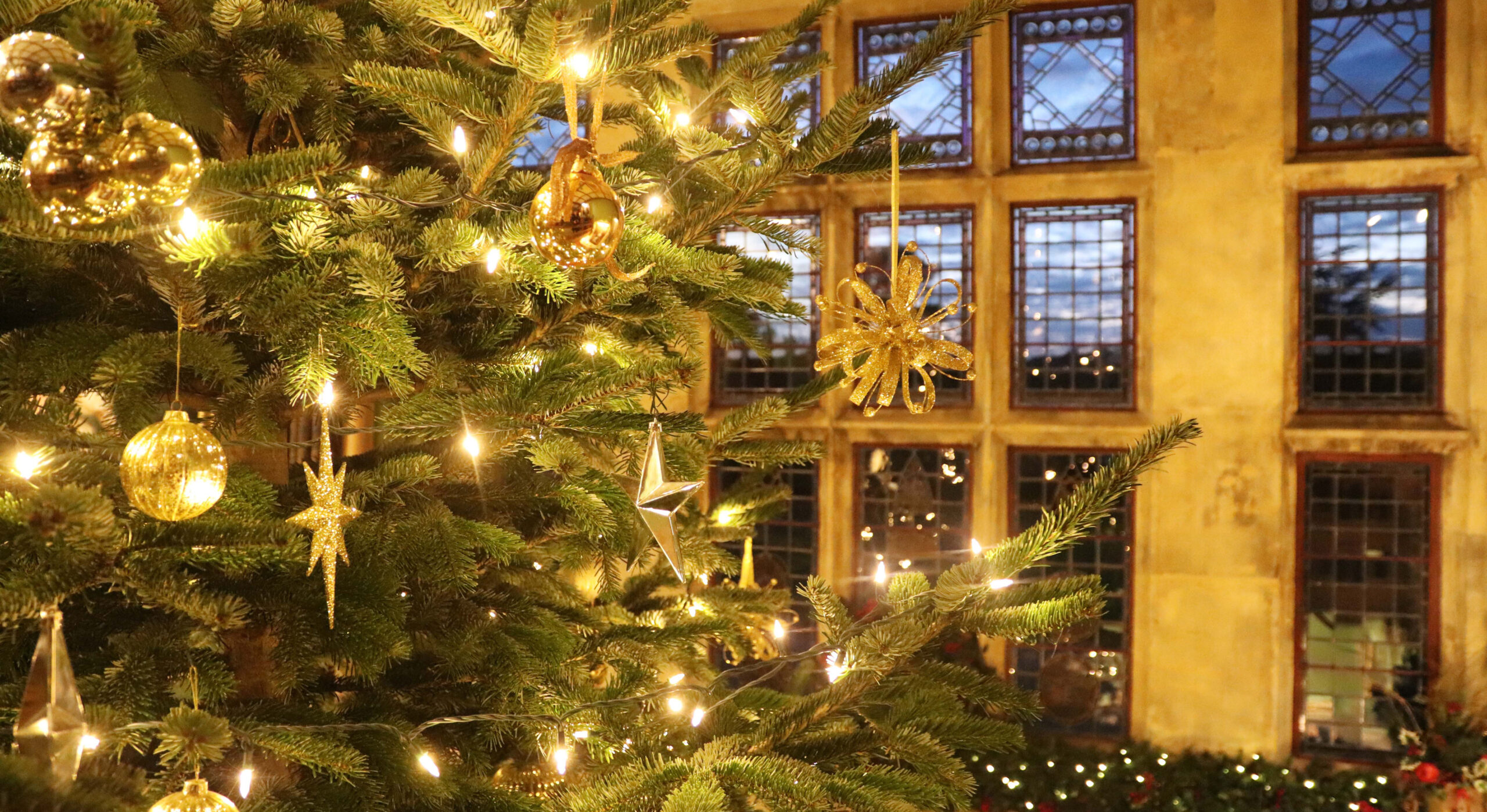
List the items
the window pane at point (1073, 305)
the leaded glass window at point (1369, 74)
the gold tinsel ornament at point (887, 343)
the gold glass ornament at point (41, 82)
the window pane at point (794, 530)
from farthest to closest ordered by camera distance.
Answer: the window pane at point (794, 530), the window pane at point (1073, 305), the leaded glass window at point (1369, 74), the gold tinsel ornament at point (887, 343), the gold glass ornament at point (41, 82)

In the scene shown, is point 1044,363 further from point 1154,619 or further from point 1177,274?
point 1154,619

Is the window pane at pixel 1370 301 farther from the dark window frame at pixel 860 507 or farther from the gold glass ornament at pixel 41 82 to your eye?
the gold glass ornament at pixel 41 82

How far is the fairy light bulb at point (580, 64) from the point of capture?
3.31 feet

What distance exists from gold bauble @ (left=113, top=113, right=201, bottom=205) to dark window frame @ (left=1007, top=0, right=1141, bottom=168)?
405cm

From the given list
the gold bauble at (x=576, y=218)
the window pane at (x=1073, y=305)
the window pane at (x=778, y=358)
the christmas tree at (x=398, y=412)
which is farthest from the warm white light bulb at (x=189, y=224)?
the window pane at (x=1073, y=305)

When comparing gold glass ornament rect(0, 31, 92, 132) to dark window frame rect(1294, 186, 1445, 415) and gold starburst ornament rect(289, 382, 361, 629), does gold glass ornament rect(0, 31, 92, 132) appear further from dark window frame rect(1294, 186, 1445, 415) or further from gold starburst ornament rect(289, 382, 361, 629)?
dark window frame rect(1294, 186, 1445, 415)

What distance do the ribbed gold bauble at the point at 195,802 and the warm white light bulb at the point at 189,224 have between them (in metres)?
0.46

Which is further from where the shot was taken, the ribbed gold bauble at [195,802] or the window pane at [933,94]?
the window pane at [933,94]

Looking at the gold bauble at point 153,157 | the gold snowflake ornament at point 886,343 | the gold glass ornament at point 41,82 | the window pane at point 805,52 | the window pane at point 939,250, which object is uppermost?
the window pane at point 805,52

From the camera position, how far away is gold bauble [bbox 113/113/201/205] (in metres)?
0.77

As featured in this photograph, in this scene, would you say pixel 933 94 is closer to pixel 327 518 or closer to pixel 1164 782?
pixel 1164 782

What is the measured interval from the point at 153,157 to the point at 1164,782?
4.22 metres

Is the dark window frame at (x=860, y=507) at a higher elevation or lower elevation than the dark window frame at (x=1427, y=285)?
lower

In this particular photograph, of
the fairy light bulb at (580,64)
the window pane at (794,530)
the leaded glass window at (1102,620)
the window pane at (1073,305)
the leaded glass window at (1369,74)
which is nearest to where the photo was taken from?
the fairy light bulb at (580,64)
